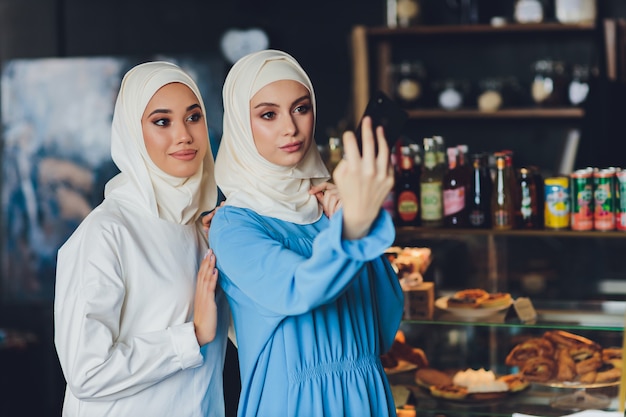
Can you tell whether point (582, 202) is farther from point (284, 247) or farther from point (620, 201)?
point (284, 247)

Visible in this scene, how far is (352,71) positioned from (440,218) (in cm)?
226

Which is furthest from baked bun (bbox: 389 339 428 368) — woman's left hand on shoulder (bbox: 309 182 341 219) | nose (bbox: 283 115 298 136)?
nose (bbox: 283 115 298 136)

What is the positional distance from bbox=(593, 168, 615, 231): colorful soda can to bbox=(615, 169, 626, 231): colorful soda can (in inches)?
0.5

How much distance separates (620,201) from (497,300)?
1.66 feet

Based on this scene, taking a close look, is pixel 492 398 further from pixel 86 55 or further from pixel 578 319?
pixel 86 55

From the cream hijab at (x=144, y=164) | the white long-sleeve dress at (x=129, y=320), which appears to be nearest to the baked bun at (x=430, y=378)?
the white long-sleeve dress at (x=129, y=320)

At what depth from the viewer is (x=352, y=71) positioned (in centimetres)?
501

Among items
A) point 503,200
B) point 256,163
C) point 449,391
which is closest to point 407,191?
point 503,200

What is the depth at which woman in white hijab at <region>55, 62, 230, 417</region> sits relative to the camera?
2.04m

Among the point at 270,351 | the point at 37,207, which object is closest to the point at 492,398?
the point at 270,351

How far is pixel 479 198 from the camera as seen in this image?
289 centimetres

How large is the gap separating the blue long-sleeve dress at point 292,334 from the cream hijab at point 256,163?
0.10 feet

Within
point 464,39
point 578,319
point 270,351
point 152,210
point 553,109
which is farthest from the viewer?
point 464,39

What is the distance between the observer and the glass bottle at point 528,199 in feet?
9.30
